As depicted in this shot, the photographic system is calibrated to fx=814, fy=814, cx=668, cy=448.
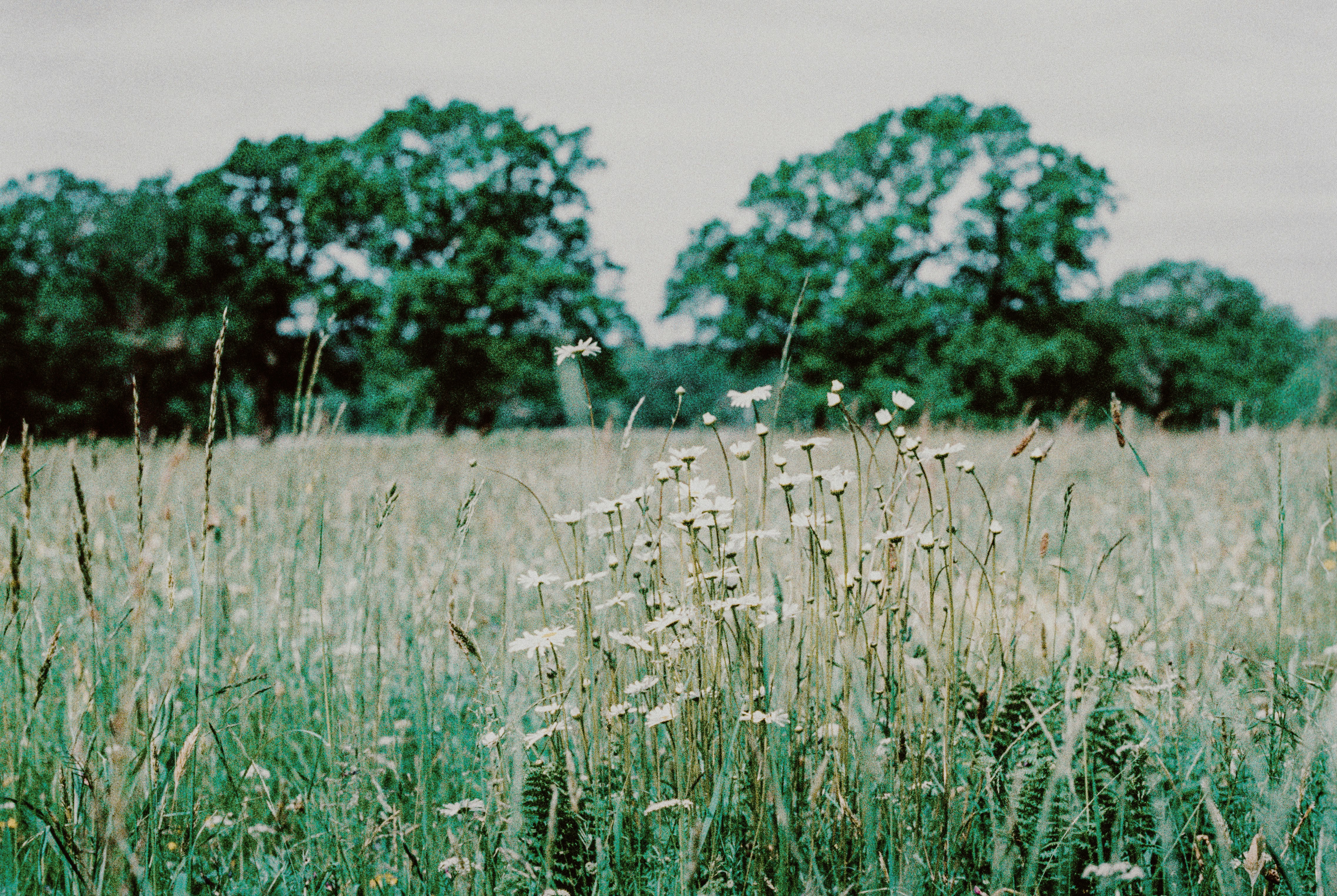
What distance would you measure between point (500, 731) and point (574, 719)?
0.77 ft

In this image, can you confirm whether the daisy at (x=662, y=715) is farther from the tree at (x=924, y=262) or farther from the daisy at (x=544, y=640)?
the tree at (x=924, y=262)

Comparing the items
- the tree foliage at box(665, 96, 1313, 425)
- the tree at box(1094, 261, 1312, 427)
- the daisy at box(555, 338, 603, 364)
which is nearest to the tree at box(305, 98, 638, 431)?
the tree foliage at box(665, 96, 1313, 425)

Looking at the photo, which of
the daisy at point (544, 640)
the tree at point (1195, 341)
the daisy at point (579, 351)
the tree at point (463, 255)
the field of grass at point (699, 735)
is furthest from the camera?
the tree at point (1195, 341)

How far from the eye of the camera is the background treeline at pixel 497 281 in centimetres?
2559

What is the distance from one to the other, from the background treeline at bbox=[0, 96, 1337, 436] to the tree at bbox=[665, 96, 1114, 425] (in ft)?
0.27

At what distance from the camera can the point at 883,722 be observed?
160cm

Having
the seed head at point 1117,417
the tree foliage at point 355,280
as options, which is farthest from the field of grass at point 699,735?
the tree foliage at point 355,280

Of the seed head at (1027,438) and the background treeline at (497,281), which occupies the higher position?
the background treeline at (497,281)

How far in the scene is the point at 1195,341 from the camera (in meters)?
39.6

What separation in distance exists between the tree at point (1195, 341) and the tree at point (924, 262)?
14.8ft

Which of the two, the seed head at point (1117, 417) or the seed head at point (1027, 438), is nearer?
the seed head at point (1027, 438)

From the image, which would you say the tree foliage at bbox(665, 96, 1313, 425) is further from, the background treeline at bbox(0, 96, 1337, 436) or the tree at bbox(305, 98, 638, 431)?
the tree at bbox(305, 98, 638, 431)

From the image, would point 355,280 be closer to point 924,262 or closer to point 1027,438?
point 924,262

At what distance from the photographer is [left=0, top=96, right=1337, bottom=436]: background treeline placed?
2559 centimetres
